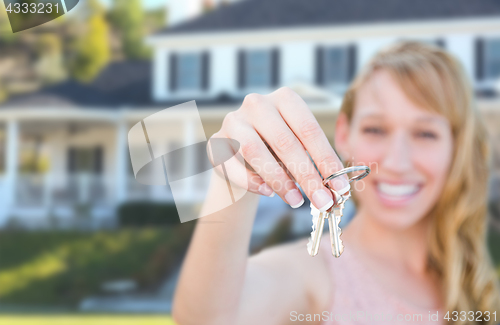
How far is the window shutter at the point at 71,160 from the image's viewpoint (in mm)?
9328

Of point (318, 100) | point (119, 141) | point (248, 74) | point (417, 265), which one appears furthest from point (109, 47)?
point (417, 265)

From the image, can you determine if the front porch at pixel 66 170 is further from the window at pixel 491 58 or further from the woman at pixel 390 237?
the woman at pixel 390 237

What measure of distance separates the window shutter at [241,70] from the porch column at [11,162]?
5.02 meters

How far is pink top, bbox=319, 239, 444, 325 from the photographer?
5.14 feet

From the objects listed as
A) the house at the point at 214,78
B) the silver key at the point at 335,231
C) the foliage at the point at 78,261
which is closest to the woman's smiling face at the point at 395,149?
the silver key at the point at 335,231

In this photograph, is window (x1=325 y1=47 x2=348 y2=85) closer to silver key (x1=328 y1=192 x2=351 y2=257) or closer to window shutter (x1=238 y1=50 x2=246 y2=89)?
window shutter (x1=238 y1=50 x2=246 y2=89)

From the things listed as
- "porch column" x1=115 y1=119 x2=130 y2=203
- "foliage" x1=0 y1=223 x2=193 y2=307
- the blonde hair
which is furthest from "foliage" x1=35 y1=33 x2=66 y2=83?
the blonde hair

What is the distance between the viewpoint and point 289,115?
0.86 m

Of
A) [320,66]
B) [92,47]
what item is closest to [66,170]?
[92,47]

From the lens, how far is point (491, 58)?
794 centimetres

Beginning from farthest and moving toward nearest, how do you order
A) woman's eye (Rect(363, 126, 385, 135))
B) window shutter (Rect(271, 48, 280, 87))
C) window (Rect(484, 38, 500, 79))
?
1. window shutter (Rect(271, 48, 280, 87))
2. window (Rect(484, 38, 500, 79))
3. woman's eye (Rect(363, 126, 385, 135))

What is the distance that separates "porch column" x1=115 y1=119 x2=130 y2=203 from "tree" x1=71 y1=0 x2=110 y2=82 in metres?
1.67

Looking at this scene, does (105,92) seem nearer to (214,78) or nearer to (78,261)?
(214,78)

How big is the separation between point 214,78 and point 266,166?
811 centimetres
